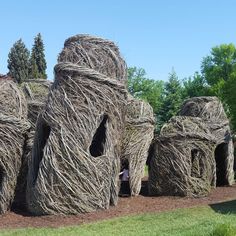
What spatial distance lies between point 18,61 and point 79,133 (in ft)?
95.6

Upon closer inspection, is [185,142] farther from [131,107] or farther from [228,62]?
[228,62]

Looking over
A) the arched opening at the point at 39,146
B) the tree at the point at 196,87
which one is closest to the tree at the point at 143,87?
the tree at the point at 196,87

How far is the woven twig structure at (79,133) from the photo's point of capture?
9391 mm

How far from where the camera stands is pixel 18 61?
3750cm

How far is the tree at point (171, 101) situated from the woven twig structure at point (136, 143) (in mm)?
21222

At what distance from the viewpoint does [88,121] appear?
9641 mm

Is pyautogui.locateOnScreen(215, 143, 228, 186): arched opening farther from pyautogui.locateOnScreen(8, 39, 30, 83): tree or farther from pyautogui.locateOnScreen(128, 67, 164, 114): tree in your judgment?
pyautogui.locateOnScreen(128, 67, 164, 114): tree

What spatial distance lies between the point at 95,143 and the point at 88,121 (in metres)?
1.42

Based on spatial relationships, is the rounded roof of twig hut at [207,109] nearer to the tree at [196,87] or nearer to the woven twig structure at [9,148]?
the woven twig structure at [9,148]

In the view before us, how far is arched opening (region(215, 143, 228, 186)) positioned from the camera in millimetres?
15086

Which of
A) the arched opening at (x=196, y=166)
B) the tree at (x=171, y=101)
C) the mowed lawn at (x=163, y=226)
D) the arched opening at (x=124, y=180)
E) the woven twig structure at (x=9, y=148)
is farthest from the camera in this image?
the tree at (x=171, y=101)

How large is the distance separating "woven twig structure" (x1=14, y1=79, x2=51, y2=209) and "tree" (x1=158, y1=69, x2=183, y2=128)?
70.5ft

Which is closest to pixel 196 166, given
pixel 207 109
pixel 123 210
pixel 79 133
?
pixel 123 210

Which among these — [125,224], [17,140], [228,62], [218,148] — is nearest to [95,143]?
[17,140]
